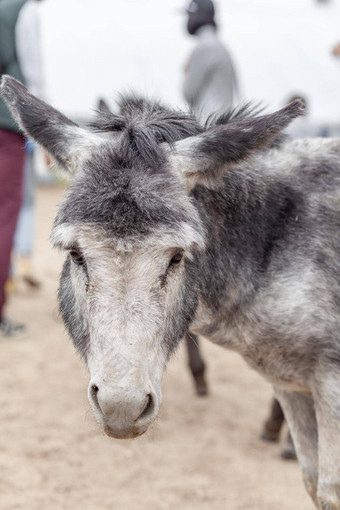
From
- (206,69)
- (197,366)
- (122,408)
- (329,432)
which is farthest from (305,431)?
(206,69)

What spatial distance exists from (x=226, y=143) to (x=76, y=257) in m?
0.81

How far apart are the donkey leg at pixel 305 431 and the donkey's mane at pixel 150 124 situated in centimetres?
156

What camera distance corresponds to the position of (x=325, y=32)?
28281 mm

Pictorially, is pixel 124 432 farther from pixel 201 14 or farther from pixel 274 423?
pixel 201 14

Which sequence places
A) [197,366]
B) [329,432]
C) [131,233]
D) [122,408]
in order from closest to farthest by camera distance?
1. [122,408]
2. [131,233]
3. [329,432]
4. [197,366]

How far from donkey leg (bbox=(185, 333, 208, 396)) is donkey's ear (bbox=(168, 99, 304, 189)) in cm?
305

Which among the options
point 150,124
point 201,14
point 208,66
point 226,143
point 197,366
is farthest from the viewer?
point 201,14

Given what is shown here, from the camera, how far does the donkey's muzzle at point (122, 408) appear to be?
101 inches

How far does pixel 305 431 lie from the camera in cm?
386

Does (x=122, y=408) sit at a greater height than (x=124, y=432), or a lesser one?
greater

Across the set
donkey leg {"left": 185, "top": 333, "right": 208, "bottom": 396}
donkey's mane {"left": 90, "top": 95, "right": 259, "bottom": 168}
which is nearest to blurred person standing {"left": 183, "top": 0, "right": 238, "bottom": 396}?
donkey leg {"left": 185, "top": 333, "right": 208, "bottom": 396}

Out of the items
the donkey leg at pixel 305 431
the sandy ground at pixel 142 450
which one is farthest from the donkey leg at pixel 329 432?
the sandy ground at pixel 142 450

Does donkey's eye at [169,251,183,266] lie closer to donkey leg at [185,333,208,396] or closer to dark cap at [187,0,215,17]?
donkey leg at [185,333,208,396]

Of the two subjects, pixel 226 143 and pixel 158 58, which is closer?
pixel 226 143
